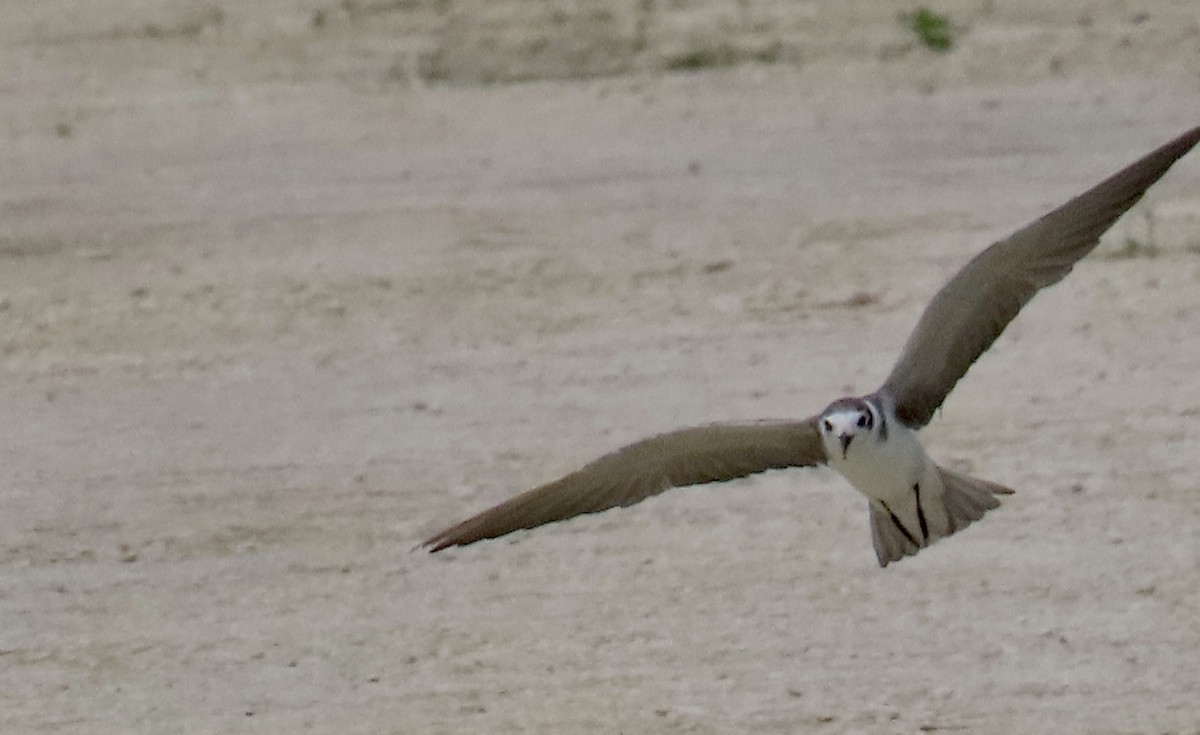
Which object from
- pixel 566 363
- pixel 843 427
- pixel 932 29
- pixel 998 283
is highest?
pixel 932 29

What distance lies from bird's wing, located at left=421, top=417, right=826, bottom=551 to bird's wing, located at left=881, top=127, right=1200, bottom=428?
0.34 m

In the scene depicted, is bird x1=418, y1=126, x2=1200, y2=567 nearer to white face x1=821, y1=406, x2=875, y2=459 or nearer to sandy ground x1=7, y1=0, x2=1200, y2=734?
white face x1=821, y1=406, x2=875, y2=459

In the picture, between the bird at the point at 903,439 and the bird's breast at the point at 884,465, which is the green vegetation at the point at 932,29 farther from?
the bird's breast at the point at 884,465

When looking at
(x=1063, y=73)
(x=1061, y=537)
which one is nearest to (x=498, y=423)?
(x=1061, y=537)

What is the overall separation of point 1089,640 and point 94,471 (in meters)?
3.19

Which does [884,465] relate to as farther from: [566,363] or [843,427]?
[566,363]

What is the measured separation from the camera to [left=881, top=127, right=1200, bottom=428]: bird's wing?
5668 mm

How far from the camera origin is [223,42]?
13.4 metres

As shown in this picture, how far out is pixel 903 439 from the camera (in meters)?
5.71

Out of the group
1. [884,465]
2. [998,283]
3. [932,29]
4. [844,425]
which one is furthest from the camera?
[932,29]

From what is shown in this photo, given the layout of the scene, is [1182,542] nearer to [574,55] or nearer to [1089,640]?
[1089,640]

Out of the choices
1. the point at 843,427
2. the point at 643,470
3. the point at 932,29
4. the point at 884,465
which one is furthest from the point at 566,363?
the point at 932,29

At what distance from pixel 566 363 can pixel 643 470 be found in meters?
2.71

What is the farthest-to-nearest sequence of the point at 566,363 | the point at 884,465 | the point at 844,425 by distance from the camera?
the point at 566,363, the point at 884,465, the point at 844,425
